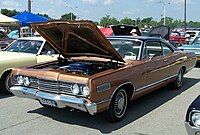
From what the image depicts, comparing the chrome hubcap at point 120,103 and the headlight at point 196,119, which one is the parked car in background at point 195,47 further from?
the headlight at point 196,119

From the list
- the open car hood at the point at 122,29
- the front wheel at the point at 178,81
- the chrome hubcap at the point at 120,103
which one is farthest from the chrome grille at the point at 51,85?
the open car hood at the point at 122,29

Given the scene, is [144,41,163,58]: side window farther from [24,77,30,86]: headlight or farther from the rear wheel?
the rear wheel

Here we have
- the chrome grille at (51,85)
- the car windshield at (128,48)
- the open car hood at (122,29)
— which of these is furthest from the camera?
the open car hood at (122,29)

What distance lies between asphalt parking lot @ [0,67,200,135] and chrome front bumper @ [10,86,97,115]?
461mm

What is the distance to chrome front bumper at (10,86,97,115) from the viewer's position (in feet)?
16.8

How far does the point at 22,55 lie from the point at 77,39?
285 centimetres

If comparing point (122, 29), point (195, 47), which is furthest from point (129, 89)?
point (122, 29)

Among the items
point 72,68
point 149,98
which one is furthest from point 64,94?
point 149,98

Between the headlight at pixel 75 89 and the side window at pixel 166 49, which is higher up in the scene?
the side window at pixel 166 49

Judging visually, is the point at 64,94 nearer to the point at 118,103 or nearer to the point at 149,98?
the point at 118,103

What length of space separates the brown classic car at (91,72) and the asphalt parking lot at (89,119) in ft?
1.09

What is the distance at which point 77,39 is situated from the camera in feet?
21.0

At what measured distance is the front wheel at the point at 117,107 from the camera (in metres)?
5.73

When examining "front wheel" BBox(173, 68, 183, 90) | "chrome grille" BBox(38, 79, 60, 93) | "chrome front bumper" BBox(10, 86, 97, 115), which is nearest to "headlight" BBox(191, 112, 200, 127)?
"chrome front bumper" BBox(10, 86, 97, 115)
